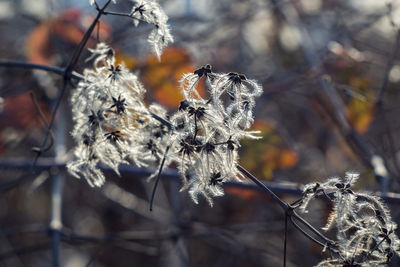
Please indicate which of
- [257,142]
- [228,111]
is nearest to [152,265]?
[257,142]

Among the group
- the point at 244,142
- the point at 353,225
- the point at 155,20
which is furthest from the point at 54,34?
the point at 353,225

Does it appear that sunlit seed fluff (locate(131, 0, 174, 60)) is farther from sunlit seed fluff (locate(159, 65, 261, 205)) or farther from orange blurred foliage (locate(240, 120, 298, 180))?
orange blurred foliage (locate(240, 120, 298, 180))

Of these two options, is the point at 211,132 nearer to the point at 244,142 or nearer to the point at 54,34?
the point at 244,142

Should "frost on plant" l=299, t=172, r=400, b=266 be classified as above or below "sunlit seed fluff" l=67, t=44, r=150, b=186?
below

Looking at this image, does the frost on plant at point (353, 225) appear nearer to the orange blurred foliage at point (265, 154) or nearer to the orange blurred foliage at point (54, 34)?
the orange blurred foliage at point (265, 154)

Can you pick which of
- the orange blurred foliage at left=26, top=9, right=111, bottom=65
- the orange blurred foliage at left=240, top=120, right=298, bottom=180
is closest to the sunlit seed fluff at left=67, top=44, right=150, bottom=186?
the orange blurred foliage at left=240, top=120, right=298, bottom=180

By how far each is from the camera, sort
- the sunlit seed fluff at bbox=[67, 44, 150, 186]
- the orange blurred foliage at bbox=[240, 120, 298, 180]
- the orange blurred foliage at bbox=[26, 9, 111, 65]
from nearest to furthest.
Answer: the sunlit seed fluff at bbox=[67, 44, 150, 186] → the orange blurred foliage at bbox=[240, 120, 298, 180] → the orange blurred foliage at bbox=[26, 9, 111, 65]

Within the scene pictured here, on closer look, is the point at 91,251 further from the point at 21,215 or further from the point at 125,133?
the point at 125,133

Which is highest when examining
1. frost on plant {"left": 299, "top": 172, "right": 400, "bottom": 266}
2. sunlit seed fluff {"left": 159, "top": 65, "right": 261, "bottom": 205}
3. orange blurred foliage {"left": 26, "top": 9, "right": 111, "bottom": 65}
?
orange blurred foliage {"left": 26, "top": 9, "right": 111, "bottom": 65}
